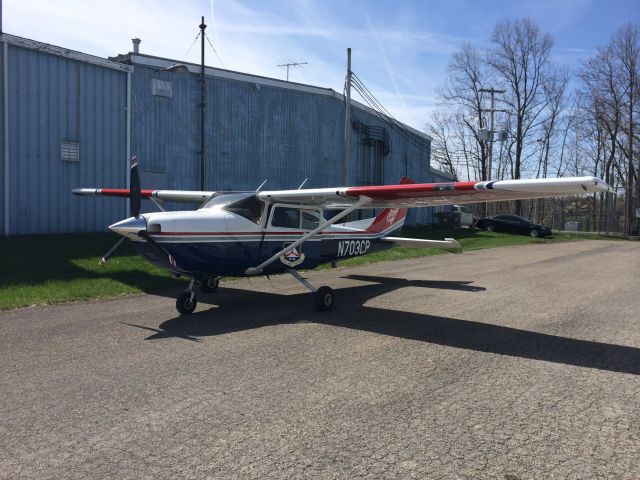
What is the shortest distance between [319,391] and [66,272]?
8.89 meters

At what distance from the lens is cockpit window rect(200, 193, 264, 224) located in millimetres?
8766

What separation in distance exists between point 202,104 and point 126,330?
16338mm

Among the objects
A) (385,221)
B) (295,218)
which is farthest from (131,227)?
(385,221)

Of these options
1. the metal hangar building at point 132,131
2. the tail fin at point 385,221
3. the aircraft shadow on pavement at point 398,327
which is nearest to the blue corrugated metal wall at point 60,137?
the metal hangar building at point 132,131

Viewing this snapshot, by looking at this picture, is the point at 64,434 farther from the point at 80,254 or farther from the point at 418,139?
the point at 418,139

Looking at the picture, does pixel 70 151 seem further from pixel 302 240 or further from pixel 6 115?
pixel 302 240

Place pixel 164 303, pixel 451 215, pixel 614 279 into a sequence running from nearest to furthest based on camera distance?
pixel 164 303, pixel 614 279, pixel 451 215

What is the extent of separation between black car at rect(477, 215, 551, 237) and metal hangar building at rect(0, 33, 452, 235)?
50.5 ft

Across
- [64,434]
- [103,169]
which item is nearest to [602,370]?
[64,434]

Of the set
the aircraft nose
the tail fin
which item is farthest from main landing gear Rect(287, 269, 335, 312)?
the tail fin

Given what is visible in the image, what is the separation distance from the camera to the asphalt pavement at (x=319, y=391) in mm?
3463

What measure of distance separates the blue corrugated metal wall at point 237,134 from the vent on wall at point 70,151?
218cm

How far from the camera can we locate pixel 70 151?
18703 mm

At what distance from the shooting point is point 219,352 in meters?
6.02
